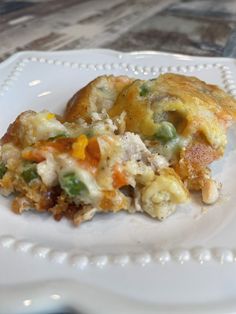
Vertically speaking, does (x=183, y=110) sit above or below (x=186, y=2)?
above

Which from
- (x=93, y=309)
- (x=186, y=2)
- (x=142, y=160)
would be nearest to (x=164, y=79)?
(x=142, y=160)

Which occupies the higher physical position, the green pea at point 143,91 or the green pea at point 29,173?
the green pea at point 29,173

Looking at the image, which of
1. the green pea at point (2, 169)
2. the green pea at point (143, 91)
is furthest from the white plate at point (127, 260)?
the green pea at point (143, 91)

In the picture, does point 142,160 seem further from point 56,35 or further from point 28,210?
point 56,35

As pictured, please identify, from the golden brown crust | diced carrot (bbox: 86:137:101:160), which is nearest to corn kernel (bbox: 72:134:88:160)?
diced carrot (bbox: 86:137:101:160)

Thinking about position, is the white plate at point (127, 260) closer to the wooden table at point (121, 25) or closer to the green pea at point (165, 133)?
the green pea at point (165, 133)

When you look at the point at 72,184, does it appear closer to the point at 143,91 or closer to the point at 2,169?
the point at 2,169
